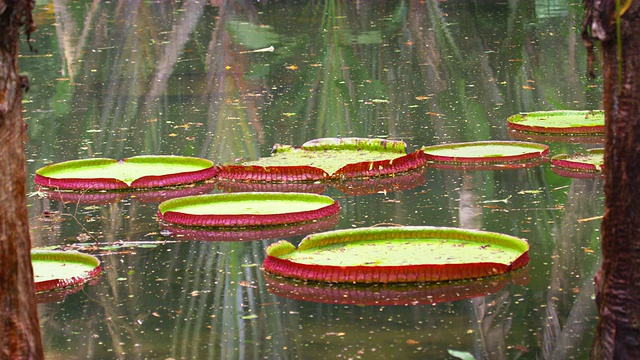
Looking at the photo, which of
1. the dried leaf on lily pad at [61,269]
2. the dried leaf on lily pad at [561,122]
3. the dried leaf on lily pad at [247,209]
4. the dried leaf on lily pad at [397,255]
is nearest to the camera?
the dried leaf on lily pad at [397,255]

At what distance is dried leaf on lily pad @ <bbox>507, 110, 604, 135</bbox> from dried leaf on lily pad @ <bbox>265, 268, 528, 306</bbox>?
332 centimetres

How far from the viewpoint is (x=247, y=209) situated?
20.6 feet

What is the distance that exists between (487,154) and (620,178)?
4.20 metres

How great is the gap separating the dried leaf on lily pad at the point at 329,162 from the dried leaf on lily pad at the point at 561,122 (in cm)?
122

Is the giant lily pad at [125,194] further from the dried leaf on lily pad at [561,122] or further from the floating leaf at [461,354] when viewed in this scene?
the floating leaf at [461,354]

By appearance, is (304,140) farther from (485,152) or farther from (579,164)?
(579,164)

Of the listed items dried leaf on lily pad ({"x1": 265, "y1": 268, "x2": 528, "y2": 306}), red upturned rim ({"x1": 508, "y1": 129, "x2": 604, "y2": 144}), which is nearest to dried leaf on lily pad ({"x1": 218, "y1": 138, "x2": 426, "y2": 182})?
red upturned rim ({"x1": 508, "y1": 129, "x2": 604, "y2": 144})

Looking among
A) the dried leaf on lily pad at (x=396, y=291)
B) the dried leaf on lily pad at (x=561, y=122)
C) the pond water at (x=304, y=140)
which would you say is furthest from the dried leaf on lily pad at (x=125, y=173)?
the dried leaf on lily pad at (x=561, y=122)

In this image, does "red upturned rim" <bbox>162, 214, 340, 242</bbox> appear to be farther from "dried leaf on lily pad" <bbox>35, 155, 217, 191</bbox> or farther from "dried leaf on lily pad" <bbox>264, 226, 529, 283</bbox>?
"dried leaf on lily pad" <bbox>35, 155, 217, 191</bbox>

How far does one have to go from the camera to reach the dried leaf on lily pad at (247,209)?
20.0 ft

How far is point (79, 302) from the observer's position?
501 centimetres

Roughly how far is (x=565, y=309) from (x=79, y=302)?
188 cm

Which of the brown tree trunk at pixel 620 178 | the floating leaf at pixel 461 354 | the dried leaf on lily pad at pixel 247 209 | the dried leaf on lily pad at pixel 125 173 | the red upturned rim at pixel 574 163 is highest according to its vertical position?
the brown tree trunk at pixel 620 178

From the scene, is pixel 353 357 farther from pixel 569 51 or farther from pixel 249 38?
pixel 249 38
